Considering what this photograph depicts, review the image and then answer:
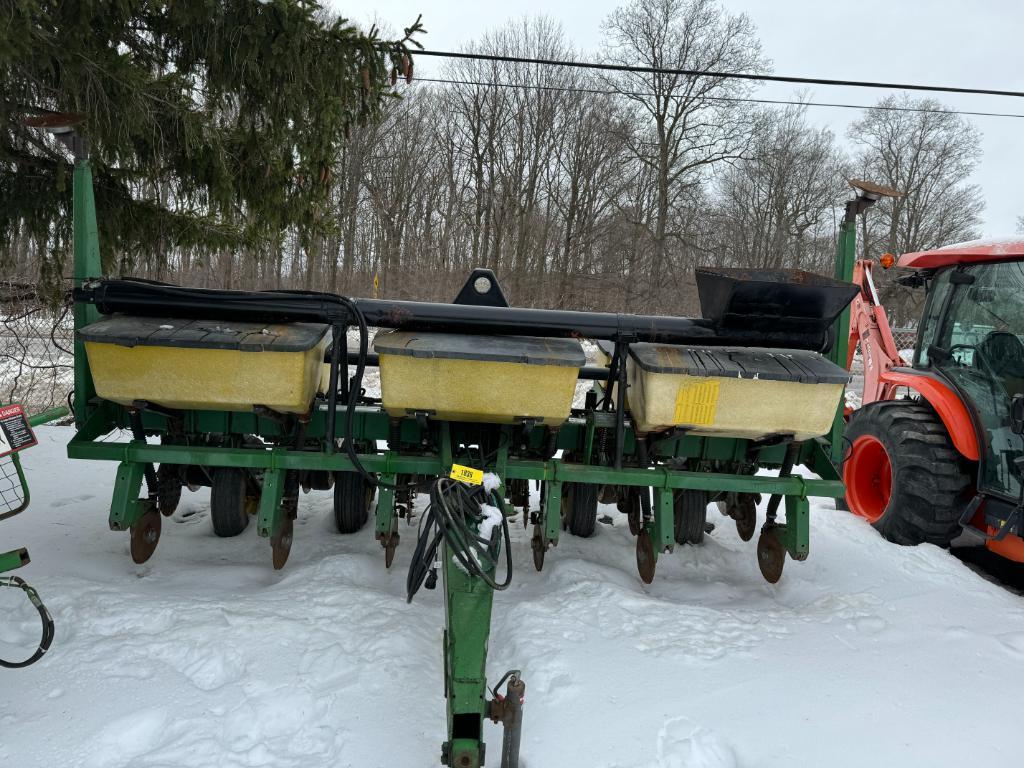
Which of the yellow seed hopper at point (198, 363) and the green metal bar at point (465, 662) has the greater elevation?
the yellow seed hopper at point (198, 363)

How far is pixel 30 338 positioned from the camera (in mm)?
7648

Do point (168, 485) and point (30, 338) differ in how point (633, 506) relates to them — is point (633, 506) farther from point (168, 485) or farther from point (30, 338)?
point (30, 338)

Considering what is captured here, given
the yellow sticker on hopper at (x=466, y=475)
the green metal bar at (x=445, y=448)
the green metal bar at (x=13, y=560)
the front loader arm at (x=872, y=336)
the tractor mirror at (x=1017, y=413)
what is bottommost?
the green metal bar at (x=13, y=560)

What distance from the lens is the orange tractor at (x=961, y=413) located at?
13.2 feet

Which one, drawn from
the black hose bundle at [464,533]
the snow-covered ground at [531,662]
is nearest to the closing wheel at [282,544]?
the snow-covered ground at [531,662]

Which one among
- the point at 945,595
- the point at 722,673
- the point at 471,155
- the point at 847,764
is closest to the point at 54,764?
the point at 722,673

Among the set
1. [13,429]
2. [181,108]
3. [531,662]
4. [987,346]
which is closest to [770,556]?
[531,662]

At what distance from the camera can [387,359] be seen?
3143 millimetres

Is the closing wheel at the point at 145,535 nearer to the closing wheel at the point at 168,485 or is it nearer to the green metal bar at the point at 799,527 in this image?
the closing wheel at the point at 168,485

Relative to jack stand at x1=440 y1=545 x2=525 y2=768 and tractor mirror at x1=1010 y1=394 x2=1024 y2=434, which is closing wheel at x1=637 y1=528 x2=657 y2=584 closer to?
jack stand at x1=440 y1=545 x2=525 y2=768

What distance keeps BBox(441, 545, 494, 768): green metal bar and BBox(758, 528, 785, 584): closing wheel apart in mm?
2211

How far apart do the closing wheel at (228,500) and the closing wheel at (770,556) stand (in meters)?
3.22

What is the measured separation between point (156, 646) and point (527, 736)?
5.20ft

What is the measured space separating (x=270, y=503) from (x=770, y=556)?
286 centimetres
